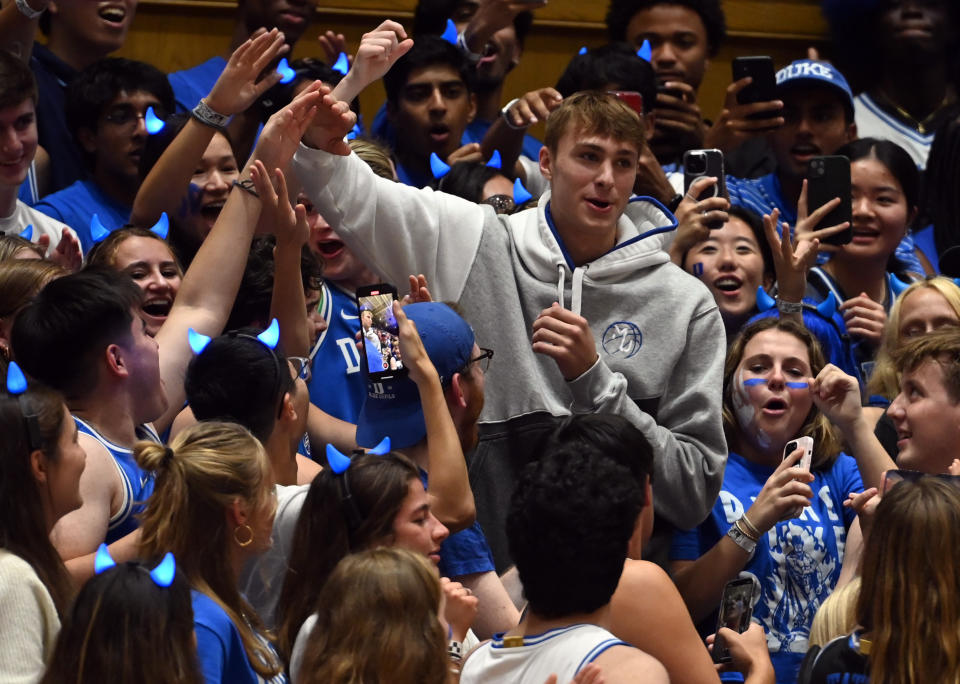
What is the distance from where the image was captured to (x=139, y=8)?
21.1 ft

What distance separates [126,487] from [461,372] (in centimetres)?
77

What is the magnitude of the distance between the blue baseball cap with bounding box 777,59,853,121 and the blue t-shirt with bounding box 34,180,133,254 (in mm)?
2441

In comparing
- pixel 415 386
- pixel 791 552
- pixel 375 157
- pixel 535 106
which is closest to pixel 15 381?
pixel 415 386

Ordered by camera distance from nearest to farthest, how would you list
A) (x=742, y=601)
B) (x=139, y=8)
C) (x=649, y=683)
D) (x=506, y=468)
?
1. (x=649, y=683)
2. (x=742, y=601)
3. (x=506, y=468)
4. (x=139, y=8)

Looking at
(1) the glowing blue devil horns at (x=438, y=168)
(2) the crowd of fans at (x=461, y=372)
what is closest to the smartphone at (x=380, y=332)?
(2) the crowd of fans at (x=461, y=372)

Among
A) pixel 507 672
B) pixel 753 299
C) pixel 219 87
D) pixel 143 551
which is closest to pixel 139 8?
pixel 219 87

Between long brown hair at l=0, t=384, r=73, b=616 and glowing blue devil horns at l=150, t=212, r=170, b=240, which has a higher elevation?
glowing blue devil horns at l=150, t=212, r=170, b=240

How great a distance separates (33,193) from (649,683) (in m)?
2.94

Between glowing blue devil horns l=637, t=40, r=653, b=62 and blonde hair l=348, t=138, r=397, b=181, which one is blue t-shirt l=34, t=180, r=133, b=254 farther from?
glowing blue devil horns l=637, t=40, r=653, b=62

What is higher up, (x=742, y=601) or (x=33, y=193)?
(x=33, y=193)

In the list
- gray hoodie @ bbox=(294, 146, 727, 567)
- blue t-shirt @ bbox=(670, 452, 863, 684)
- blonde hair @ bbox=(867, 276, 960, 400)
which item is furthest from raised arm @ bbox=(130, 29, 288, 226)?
blonde hair @ bbox=(867, 276, 960, 400)

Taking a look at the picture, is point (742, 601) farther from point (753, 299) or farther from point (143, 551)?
point (753, 299)

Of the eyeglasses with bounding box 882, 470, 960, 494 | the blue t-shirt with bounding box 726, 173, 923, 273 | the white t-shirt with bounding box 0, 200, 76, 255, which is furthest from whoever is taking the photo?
the blue t-shirt with bounding box 726, 173, 923, 273

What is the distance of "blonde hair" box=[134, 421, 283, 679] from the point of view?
2799 millimetres
